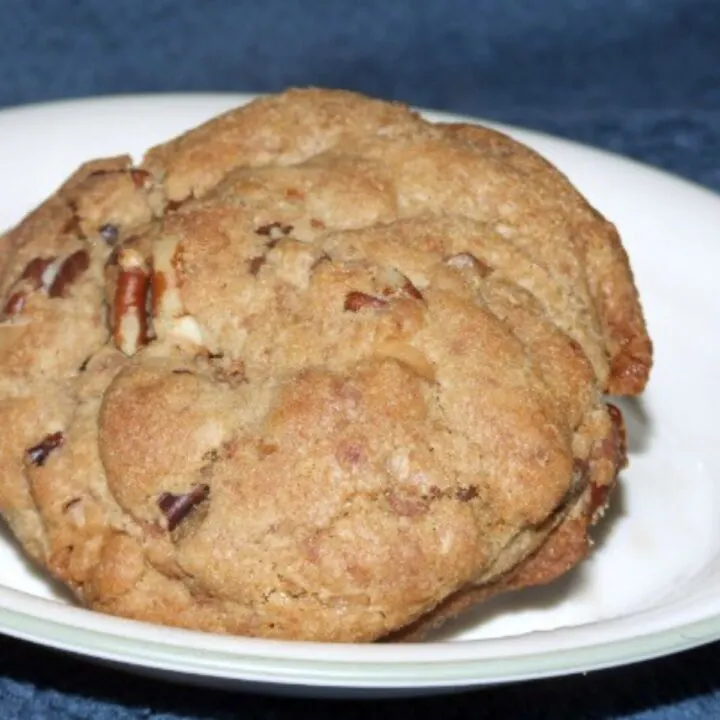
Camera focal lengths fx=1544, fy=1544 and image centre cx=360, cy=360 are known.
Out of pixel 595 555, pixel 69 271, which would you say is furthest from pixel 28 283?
pixel 595 555

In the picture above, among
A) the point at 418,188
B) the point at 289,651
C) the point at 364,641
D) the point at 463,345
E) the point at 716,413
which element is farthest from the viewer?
the point at 716,413

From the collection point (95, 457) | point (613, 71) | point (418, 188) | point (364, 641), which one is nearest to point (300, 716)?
point (364, 641)

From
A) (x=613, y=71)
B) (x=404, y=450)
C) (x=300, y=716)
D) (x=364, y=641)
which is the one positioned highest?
(x=404, y=450)

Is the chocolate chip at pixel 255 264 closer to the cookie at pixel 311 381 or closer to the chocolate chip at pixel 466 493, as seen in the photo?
the cookie at pixel 311 381

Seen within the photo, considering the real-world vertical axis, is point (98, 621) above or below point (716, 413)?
above

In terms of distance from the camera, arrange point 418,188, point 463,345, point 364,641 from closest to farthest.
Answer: point 364,641, point 463,345, point 418,188

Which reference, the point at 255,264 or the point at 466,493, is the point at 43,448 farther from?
the point at 466,493

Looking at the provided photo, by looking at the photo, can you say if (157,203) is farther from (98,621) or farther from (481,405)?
(98,621)

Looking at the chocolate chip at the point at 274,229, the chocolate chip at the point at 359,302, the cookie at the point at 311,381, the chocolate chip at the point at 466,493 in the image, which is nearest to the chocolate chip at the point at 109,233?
the cookie at the point at 311,381
